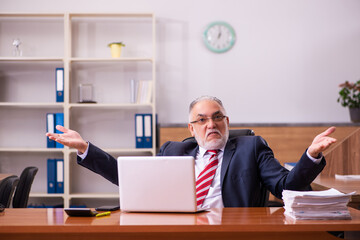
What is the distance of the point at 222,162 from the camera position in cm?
231

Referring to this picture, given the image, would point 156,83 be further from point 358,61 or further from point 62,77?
point 358,61

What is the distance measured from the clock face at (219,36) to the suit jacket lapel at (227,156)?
2.56 m

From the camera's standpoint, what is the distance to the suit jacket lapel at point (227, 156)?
2.26m

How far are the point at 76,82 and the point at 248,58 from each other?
1917mm

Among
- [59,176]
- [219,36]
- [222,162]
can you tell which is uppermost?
[219,36]

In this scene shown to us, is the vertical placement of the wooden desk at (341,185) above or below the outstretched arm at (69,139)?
below

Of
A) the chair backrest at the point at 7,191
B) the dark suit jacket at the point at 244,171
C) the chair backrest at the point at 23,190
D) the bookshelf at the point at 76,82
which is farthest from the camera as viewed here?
the bookshelf at the point at 76,82

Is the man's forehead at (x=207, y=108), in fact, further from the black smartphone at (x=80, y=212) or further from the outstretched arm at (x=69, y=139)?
the black smartphone at (x=80, y=212)

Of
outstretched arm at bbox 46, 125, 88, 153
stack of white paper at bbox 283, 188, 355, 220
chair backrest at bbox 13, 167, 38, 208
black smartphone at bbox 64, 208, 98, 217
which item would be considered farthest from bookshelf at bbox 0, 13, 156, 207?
stack of white paper at bbox 283, 188, 355, 220

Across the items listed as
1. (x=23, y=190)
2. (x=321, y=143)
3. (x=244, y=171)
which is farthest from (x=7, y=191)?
(x=321, y=143)

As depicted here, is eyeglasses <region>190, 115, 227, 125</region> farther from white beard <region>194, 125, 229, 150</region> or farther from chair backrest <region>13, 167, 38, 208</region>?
chair backrest <region>13, 167, 38, 208</region>

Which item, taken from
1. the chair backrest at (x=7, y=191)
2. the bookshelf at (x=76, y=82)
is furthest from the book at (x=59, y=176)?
the chair backrest at (x=7, y=191)

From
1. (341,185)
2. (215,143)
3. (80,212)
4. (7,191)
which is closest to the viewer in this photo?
(80,212)

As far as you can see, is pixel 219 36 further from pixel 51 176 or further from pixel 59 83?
pixel 51 176
